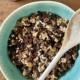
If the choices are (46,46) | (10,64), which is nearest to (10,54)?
(10,64)

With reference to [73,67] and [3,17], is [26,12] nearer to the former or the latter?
[3,17]

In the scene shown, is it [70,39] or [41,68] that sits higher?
[70,39]

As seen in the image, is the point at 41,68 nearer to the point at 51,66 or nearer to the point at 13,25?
the point at 51,66

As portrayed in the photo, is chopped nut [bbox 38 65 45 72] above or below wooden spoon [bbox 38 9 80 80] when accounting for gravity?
below

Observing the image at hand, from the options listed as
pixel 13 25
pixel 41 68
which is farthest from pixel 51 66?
pixel 13 25
